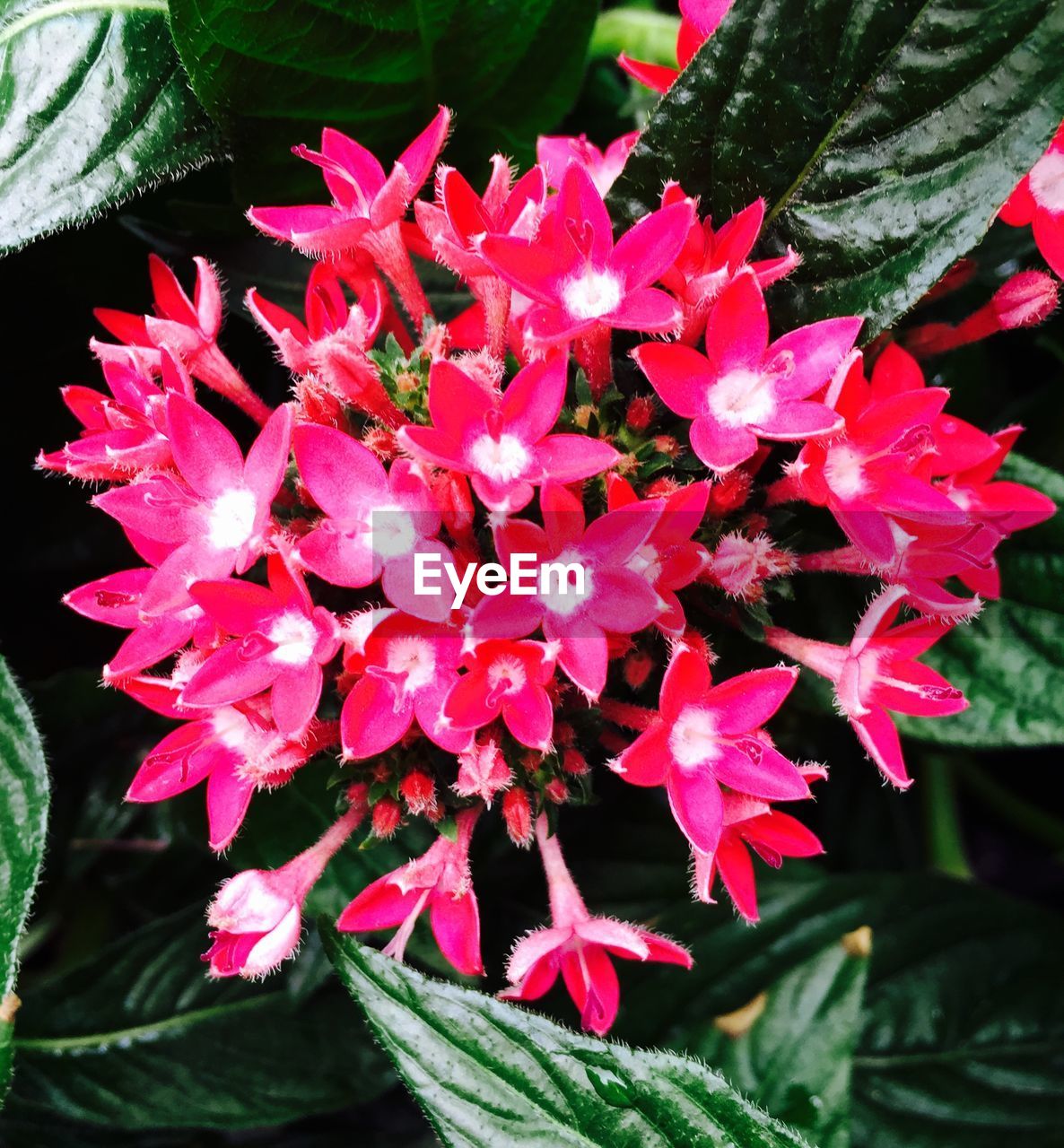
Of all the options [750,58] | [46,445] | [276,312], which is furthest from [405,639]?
[46,445]

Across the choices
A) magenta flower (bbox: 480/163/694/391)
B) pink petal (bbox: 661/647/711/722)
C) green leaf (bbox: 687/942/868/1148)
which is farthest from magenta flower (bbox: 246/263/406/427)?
green leaf (bbox: 687/942/868/1148)

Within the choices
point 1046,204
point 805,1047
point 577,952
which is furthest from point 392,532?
point 805,1047

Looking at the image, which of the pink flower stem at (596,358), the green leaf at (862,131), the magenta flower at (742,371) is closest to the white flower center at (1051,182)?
the green leaf at (862,131)

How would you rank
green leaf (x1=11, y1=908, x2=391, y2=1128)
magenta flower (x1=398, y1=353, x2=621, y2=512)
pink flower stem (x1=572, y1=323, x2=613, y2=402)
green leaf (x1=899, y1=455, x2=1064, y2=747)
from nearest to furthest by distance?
magenta flower (x1=398, y1=353, x2=621, y2=512), pink flower stem (x1=572, y1=323, x2=613, y2=402), green leaf (x1=899, y1=455, x2=1064, y2=747), green leaf (x1=11, y1=908, x2=391, y2=1128)

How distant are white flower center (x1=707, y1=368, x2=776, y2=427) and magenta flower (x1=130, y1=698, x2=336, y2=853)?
0.32 m

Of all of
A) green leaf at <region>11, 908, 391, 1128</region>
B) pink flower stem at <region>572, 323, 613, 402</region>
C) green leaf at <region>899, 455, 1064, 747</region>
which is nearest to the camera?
pink flower stem at <region>572, 323, 613, 402</region>

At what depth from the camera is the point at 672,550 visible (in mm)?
606

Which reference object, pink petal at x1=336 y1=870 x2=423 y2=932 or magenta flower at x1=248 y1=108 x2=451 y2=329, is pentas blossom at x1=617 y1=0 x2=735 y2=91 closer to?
magenta flower at x1=248 y1=108 x2=451 y2=329

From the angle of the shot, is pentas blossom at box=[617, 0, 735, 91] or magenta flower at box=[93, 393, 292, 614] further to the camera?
pentas blossom at box=[617, 0, 735, 91]

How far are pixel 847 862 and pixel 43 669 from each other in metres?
0.99

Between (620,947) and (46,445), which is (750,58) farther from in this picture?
(46,445)

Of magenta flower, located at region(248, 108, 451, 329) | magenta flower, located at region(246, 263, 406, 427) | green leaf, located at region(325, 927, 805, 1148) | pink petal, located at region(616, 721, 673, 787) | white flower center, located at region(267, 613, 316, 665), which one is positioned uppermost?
magenta flower, located at region(248, 108, 451, 329)

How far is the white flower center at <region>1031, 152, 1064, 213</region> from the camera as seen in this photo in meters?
0.70

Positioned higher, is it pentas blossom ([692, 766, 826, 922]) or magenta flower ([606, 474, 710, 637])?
magenta flower ([606, 474, 710, 637])
